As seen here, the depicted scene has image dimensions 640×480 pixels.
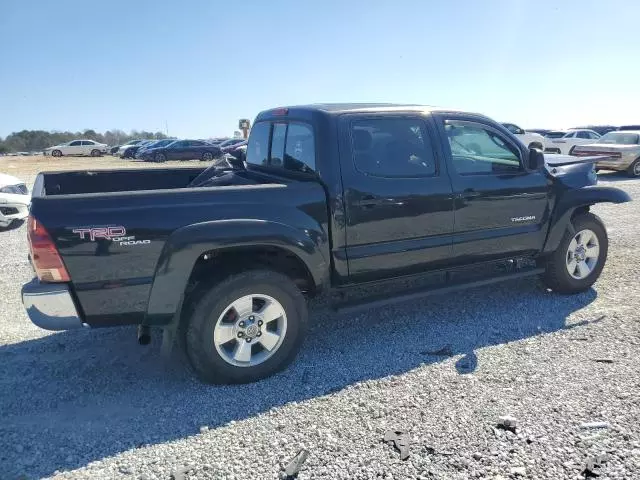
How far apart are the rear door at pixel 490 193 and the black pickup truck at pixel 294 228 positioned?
0.04ft

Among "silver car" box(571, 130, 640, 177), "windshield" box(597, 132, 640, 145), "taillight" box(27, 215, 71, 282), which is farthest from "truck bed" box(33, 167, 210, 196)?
"windshield" box(597, 132, 640, 145)

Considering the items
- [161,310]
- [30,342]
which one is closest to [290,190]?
[161,310]

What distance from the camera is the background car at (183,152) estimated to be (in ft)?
104

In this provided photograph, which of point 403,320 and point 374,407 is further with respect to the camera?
point 403,320

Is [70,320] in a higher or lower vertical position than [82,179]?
lower

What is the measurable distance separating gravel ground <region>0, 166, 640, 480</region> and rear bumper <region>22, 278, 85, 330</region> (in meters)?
0.62

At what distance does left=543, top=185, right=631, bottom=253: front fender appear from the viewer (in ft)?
16.0

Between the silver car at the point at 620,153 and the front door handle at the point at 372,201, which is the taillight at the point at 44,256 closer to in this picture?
the front door handle at the point at 372,201

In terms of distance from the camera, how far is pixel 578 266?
515 cm

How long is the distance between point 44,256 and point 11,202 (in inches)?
263

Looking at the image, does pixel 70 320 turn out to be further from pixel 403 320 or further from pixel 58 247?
pixel 403 320

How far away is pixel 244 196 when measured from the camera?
3438 mm

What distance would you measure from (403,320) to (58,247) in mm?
2935

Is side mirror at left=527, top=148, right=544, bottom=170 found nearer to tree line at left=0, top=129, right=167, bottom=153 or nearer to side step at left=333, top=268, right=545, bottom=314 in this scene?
side step at left=333, top=268, right=545, bottom=314
